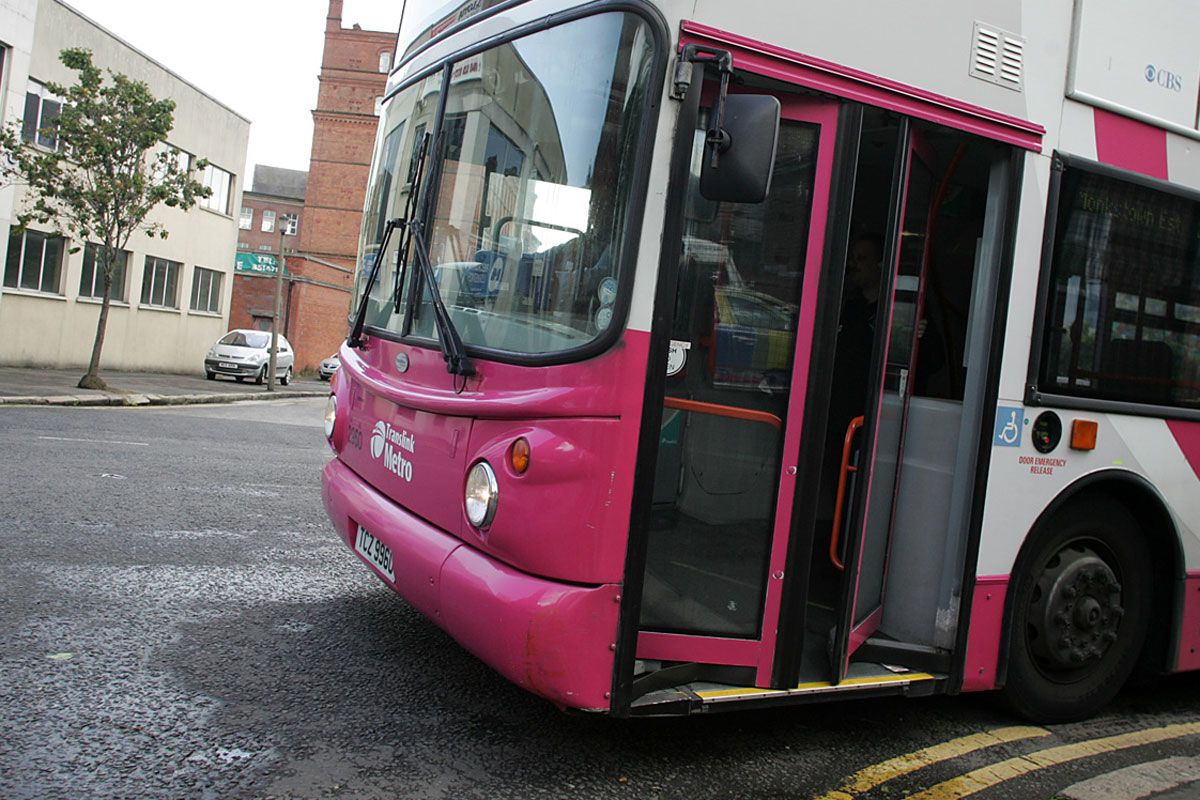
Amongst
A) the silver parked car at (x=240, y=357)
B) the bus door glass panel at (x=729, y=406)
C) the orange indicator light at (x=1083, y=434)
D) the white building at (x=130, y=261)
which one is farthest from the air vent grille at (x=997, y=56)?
the silver parked car at (x=240, y=357)

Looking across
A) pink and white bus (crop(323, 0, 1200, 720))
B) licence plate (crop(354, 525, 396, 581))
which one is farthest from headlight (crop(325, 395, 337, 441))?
licence plate (crop(354, 525, 396, 581))

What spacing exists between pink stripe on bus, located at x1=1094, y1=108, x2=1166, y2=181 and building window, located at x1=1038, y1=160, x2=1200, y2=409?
0.22ft

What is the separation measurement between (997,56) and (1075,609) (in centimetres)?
235

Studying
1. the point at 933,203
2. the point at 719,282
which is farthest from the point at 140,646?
the point at 933,203

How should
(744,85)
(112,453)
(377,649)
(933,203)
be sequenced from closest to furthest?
(744,85), (933,203), (377,649), (112,453)

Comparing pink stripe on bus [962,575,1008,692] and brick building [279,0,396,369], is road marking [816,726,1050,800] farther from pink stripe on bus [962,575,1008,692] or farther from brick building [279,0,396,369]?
brick building [279,0,396,369]

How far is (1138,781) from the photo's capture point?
4.19 m

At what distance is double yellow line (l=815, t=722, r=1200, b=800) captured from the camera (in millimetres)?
3869

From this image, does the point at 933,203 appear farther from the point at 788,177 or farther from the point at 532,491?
the point at 532,491

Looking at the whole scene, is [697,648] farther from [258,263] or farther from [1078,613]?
[258,263]

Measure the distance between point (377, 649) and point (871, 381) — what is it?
2482 millimetres

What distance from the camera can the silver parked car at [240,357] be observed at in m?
33.0

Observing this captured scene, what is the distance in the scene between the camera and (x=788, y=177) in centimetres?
386

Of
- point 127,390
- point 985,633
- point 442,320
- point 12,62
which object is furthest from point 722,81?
point 12,62
